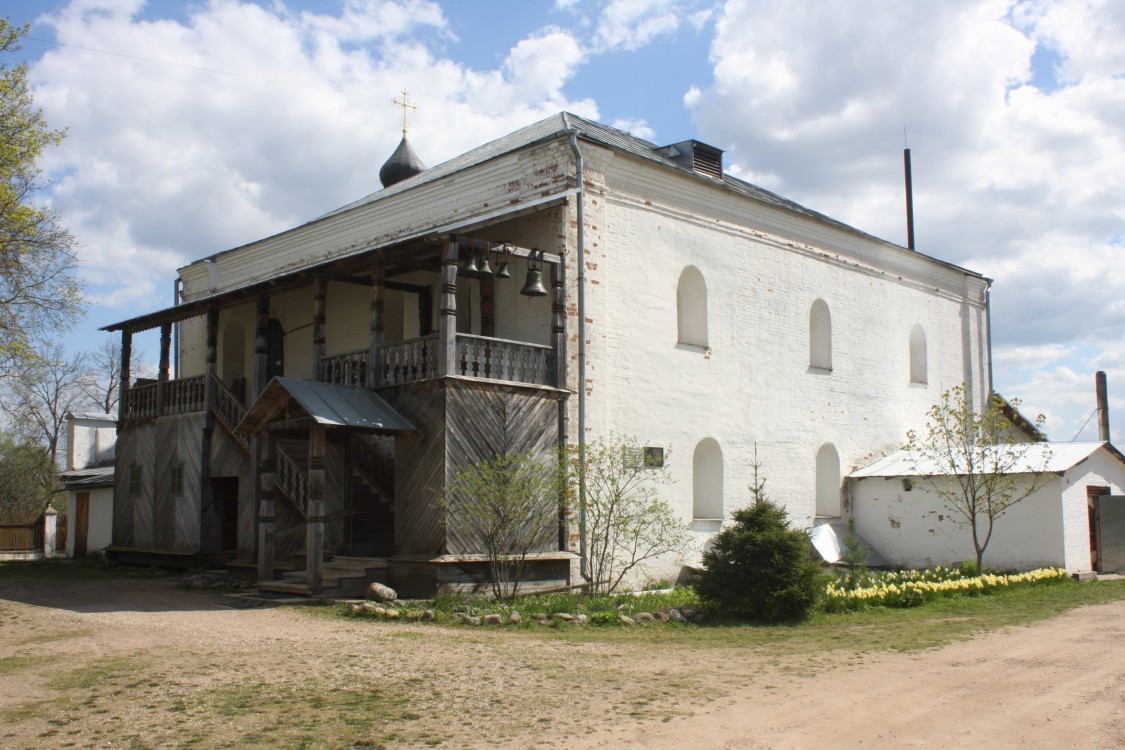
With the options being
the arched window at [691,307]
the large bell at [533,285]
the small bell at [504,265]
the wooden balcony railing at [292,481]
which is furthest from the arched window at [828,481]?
the wooden balcony railing at [292,481]

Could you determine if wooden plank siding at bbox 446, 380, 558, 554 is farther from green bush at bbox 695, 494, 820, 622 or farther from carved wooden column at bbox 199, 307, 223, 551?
carved wooden column at bbox 199, 307, 223, 551

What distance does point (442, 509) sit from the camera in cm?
1473

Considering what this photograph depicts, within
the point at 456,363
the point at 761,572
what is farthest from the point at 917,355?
the point at 456,363

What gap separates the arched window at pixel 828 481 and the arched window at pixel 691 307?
Result: 183 inches

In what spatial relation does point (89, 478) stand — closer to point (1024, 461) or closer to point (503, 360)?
point (503, 360)

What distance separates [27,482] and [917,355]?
35.7 m

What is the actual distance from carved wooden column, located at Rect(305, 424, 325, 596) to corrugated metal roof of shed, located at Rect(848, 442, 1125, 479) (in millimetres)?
12085

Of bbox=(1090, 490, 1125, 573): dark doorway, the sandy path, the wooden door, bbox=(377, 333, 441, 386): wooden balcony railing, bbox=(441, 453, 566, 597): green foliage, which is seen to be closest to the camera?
the sandy path

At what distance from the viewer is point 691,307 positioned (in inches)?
763

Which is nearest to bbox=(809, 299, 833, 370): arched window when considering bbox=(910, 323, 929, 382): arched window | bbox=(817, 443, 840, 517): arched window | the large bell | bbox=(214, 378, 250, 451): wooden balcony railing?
bbox=(817, 443, 840, 517): arched window

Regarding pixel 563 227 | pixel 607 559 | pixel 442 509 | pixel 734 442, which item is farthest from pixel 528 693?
pixel 734 442

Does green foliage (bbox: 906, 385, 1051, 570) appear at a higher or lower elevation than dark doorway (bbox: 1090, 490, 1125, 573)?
higher

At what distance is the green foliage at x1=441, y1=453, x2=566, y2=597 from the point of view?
14344 mm

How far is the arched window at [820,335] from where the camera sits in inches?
870
